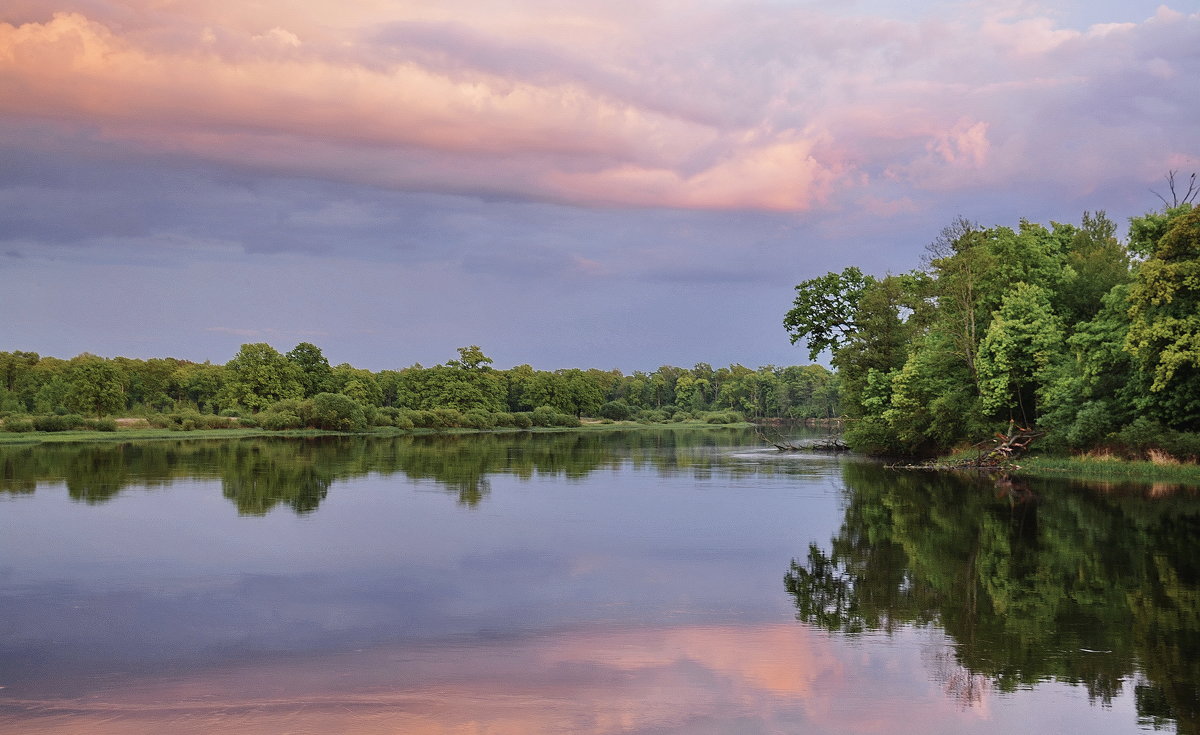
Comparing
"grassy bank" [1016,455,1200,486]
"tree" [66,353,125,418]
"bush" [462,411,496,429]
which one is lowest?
"grassy bank" [1016,455,1200,486]

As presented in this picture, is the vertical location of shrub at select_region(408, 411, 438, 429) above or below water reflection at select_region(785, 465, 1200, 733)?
above

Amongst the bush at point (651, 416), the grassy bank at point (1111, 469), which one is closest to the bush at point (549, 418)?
the bush at point (651, 416)

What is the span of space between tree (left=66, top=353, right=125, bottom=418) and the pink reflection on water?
8467 centimetres

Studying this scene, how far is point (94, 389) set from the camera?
84.1 m

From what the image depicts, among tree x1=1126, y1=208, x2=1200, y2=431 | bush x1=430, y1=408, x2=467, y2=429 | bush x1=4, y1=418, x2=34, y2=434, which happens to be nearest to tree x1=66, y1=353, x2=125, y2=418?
bush x1=4, y1=418, x2=34, y2=434

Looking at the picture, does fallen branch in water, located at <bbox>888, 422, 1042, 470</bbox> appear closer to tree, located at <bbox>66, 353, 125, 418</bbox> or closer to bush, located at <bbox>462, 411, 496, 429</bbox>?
bush, located at <bbox>462, 411, 496, 429</bbox>

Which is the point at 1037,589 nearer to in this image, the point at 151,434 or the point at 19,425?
the point at 19,425

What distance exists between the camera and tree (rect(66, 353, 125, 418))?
3302 inches

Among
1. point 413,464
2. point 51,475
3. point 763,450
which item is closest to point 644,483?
A: point 413,464

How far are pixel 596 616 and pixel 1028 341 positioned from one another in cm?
3840

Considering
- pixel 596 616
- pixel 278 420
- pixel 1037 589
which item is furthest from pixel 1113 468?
pixel 278 420

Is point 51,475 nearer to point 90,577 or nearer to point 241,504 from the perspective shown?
point 241,504

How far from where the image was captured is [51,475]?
3738 cm

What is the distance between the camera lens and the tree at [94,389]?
275 feet
